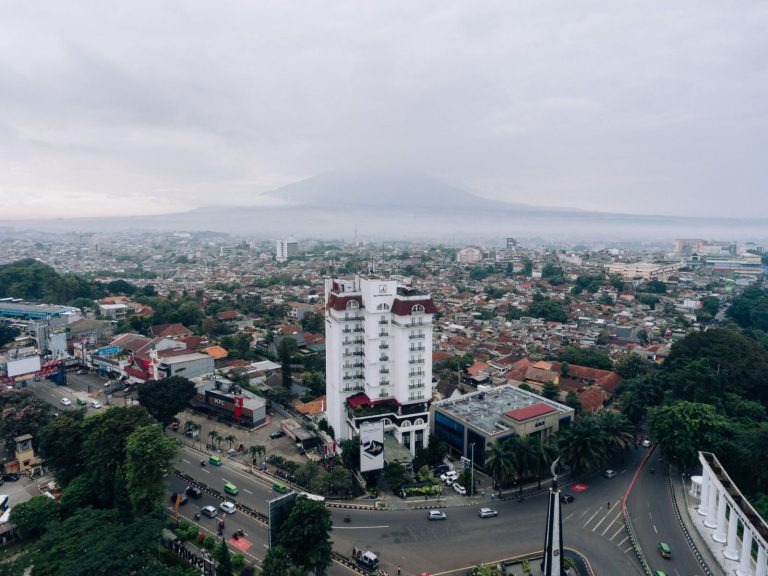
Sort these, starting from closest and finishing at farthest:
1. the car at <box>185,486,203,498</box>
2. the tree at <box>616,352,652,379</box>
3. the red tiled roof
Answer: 1. the car at <box>185,486,203,498</box>
2. the red tiled roof
3. the tree at <box>616,352,652,379</box>

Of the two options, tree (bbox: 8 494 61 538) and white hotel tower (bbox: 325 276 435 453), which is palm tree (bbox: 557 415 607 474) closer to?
white hotel tower (bbox: 325 276 435 453)

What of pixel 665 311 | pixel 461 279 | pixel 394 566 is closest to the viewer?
pixel 394 566

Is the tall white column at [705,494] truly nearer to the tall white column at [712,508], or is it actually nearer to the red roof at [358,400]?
the tall white column at [712,508]

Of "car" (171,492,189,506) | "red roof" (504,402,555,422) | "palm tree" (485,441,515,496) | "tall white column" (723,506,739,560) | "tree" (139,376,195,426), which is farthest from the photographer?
"tree" (139,376,195,426)

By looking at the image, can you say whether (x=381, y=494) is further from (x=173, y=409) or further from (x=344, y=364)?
(x=173, y=409)

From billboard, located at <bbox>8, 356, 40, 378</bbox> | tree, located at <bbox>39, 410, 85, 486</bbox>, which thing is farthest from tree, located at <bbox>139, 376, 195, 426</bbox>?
billboard, located at <bbox>8, 356, 40, 378</bbox>

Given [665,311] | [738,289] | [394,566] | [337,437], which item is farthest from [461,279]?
[394,566]
